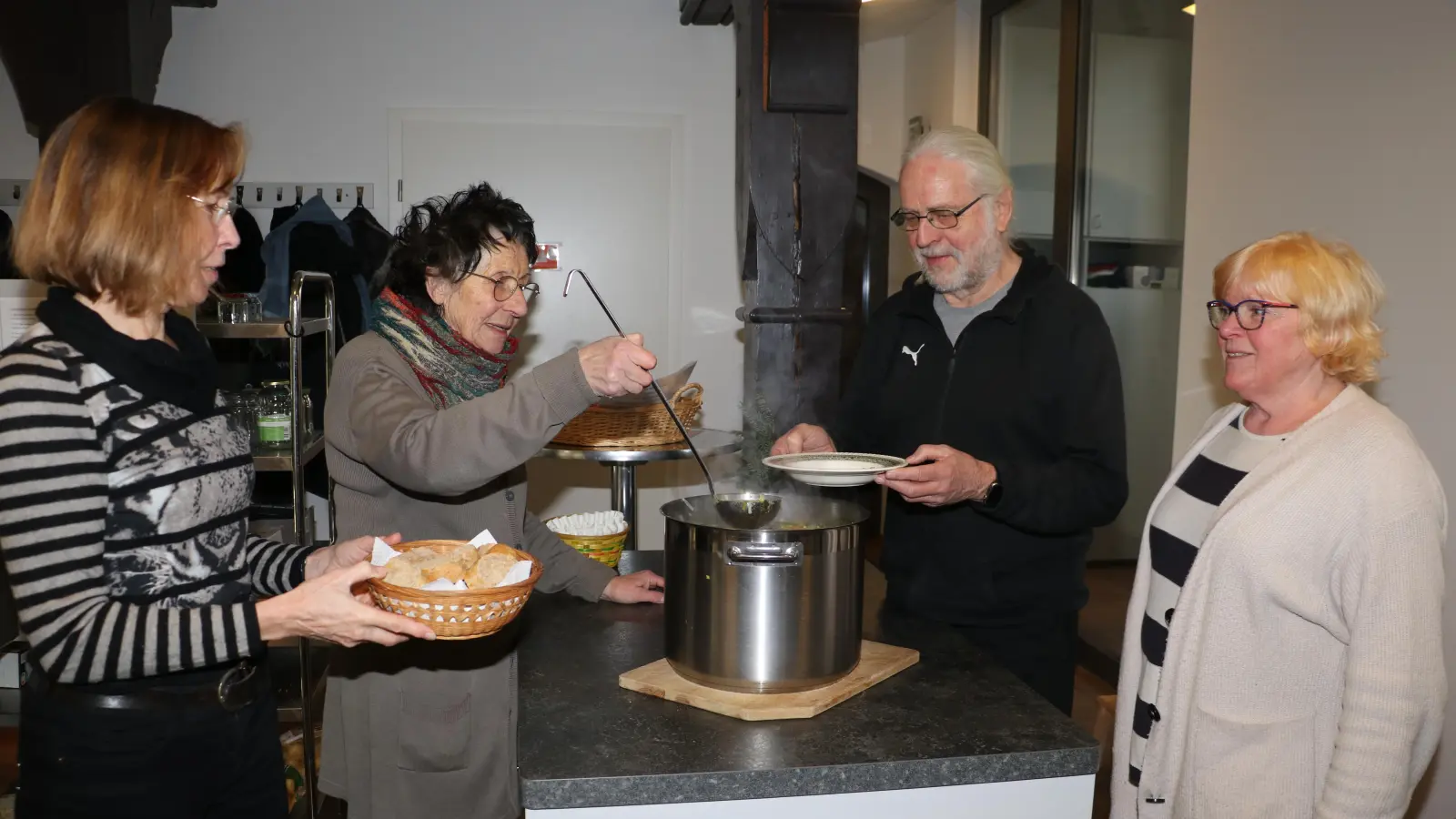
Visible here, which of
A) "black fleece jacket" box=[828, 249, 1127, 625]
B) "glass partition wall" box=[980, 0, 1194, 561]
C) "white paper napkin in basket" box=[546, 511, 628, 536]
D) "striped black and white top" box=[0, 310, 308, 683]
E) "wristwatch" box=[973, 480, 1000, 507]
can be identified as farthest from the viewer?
"glass partition wall" box=[980, 0, 1194, 561]

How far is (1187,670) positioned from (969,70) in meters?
4.34

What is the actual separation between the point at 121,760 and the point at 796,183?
4.94ft

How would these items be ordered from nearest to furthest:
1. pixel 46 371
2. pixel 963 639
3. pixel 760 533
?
→ 1. pixel 46 371
2. pixel 760 533
3. pixel 963 639

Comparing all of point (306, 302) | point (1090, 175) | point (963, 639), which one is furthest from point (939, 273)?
point (306, 302)

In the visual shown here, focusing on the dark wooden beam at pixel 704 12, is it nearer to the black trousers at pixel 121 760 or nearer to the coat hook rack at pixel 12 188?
the coat hook rack at pixel 12 188

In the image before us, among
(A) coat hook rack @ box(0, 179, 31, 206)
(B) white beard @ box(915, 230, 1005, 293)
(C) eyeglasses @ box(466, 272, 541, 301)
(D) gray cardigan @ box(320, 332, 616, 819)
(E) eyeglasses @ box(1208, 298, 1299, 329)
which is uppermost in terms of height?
(A) coat hook rack @ box(0, 179, 31, 206)

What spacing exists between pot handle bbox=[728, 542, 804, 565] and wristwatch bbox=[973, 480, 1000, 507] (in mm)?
568

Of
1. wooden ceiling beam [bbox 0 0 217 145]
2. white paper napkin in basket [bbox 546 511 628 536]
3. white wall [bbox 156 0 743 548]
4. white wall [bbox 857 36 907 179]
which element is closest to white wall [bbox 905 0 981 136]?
white wall [bbox 857 36 907 179]

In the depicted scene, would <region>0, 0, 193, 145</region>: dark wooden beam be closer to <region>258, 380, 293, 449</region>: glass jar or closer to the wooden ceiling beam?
the wooden ceiling beam

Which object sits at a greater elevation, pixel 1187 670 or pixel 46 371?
pixel 46 371

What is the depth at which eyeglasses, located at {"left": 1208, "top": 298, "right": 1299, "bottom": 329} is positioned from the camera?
1.67 metres

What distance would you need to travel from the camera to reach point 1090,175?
446 cm

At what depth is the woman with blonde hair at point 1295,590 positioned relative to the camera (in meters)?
1.46

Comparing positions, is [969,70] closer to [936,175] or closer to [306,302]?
[306,302]
